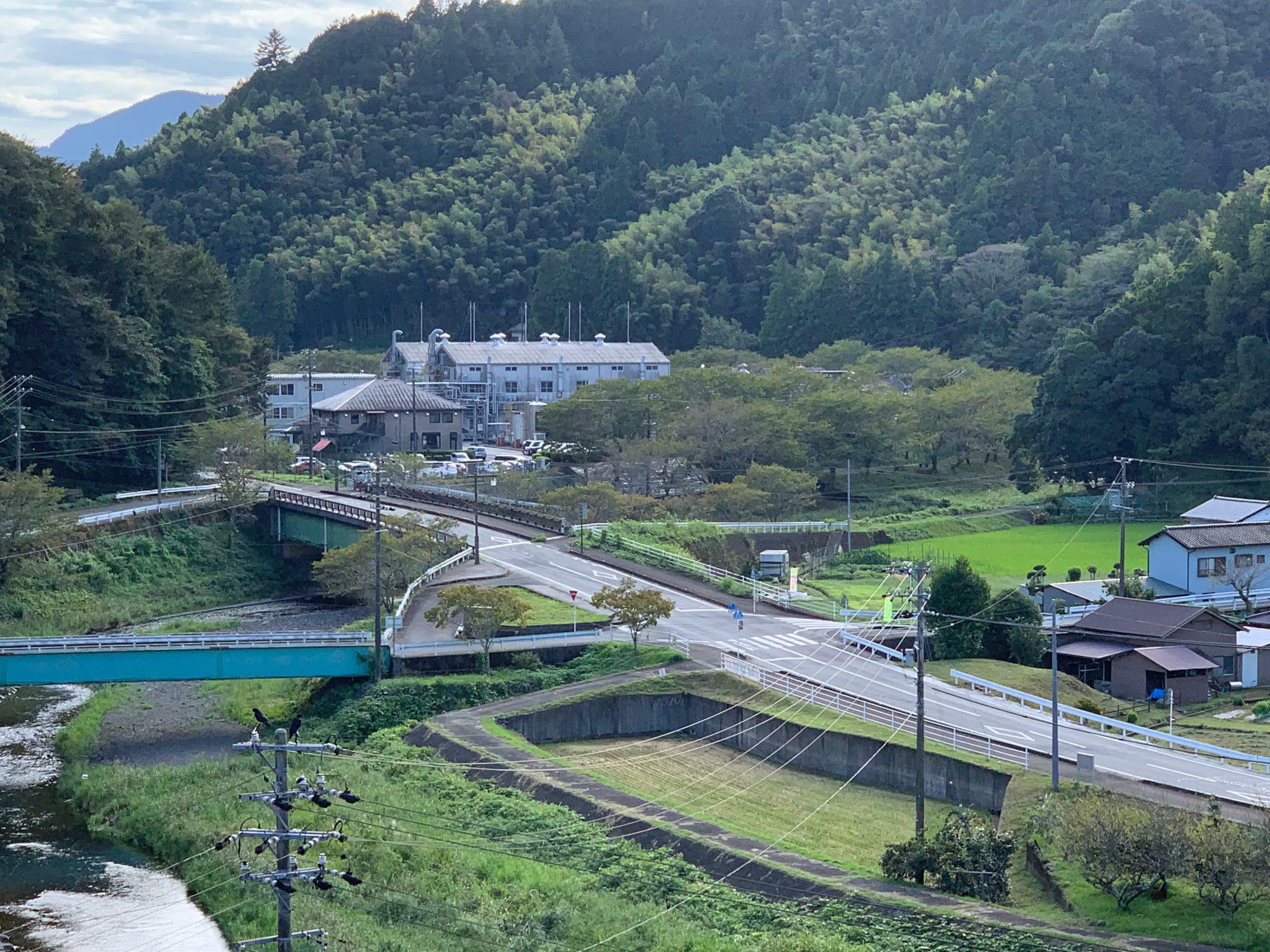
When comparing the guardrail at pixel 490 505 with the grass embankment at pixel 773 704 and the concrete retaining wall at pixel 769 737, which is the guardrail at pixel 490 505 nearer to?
the grass embankment at pixel 773 704

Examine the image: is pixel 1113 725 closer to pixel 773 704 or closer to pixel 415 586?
pixel 773 704

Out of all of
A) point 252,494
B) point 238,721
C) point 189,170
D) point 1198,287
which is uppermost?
point 189,170

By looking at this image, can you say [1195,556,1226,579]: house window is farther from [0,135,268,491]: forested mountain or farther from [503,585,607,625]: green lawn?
[0,135,268,491]: forested mountain

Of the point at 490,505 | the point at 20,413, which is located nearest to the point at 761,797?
the point at 490,505

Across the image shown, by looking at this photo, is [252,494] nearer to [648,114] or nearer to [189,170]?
[189,170]

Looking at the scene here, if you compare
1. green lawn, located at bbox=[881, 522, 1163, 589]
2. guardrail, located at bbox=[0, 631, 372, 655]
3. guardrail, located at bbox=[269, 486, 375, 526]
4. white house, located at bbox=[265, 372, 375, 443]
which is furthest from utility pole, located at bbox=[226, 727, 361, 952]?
white house, located at bbox=[265, 372, 375, 443]

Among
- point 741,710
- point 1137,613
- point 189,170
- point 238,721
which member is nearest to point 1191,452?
point 1137,613

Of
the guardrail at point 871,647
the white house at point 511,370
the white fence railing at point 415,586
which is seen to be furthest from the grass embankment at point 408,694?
the white house at point 511,370
